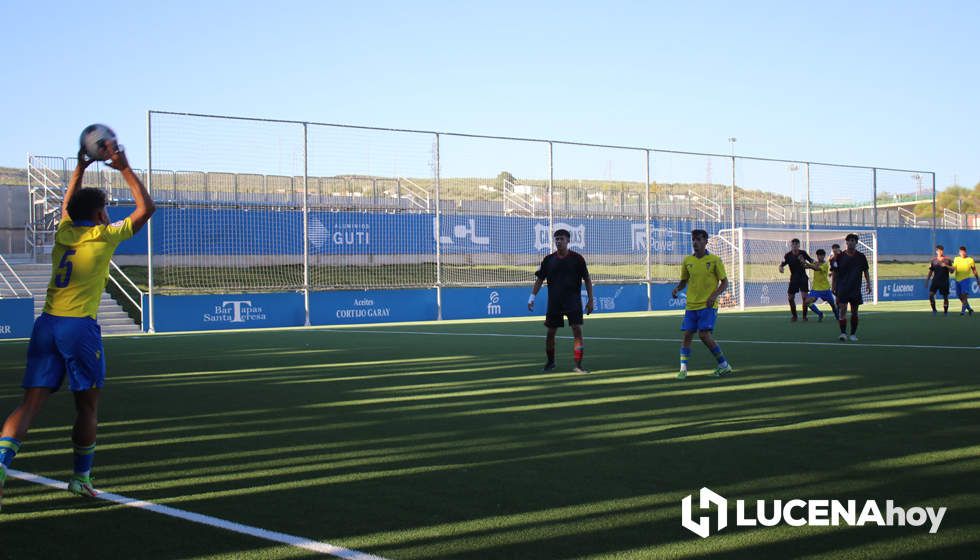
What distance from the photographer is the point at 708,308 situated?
12.6m

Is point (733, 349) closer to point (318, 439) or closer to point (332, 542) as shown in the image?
point (318, 439)

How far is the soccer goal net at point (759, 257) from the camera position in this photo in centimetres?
3644

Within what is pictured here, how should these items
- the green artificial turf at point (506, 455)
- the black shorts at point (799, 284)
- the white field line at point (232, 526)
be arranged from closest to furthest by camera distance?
1. the white field line at point (232, 526)
2. the green artificial turf at point (506, 455)
3. the black shorts at point (799, 284)

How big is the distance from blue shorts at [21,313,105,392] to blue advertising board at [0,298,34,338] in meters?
20.3

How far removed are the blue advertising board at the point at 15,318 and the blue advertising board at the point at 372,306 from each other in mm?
7406

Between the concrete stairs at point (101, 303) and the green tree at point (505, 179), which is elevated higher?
the green tree at point (505, 179)

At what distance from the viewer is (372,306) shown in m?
29.5

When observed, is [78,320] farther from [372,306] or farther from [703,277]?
[372,306]

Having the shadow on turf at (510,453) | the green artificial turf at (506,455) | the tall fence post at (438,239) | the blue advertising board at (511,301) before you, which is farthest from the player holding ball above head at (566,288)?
the tall fence post at (438,239)

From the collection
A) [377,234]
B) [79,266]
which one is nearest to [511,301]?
[377,234]

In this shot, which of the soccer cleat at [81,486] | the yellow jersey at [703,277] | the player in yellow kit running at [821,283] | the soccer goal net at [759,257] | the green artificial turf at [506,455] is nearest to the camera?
the green artificial turf at [506,455]

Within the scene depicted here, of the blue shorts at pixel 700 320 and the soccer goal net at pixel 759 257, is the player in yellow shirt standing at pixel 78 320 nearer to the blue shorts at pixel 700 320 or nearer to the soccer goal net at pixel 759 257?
the blue shorts at pixel 700 320

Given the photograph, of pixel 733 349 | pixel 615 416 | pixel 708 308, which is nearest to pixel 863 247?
pixel 733 349

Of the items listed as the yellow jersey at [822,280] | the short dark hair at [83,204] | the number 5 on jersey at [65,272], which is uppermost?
the short dark hair at [83,204]
